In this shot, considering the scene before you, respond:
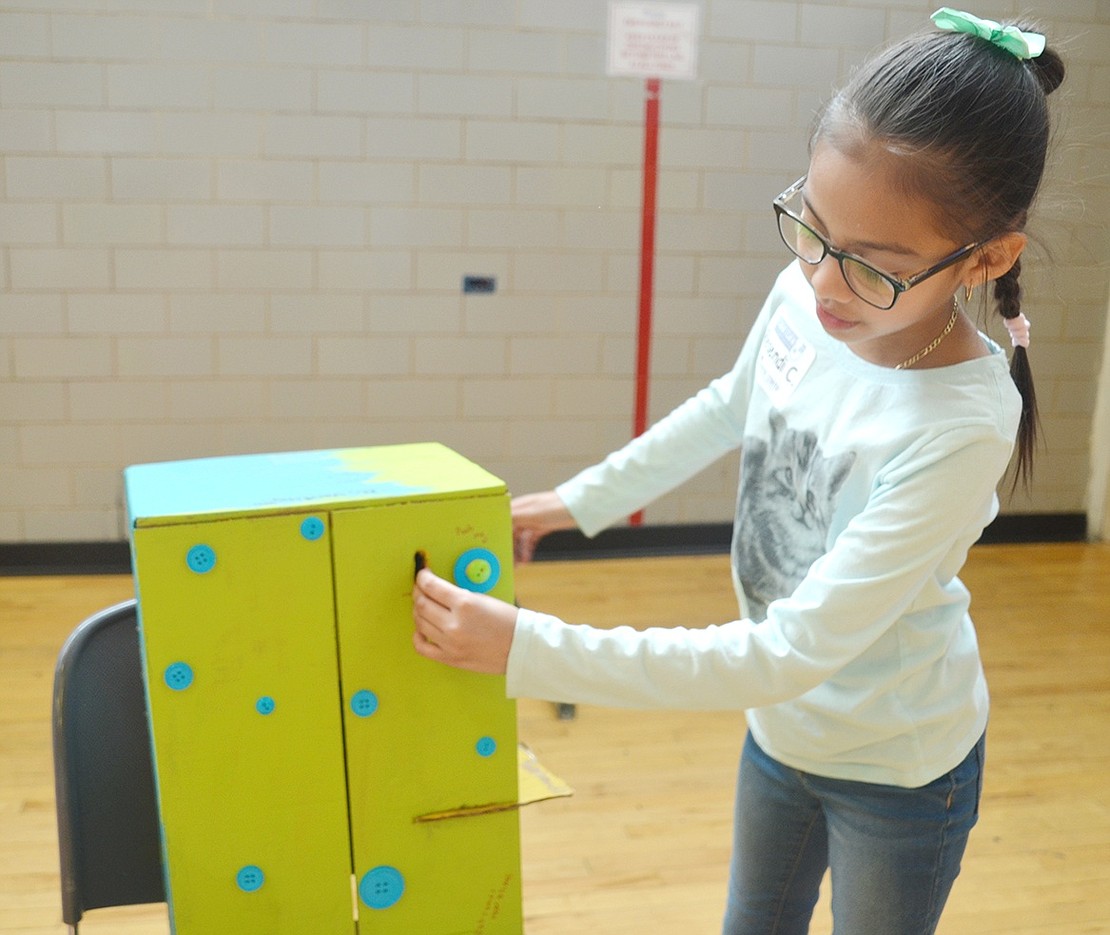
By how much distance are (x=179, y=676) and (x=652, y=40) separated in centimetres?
321

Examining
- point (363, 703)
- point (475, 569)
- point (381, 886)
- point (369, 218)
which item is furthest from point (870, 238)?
point (369, 218)

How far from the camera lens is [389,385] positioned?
3773 millimetres

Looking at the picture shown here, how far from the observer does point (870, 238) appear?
0.96m

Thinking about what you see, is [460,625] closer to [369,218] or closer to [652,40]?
[369,218]

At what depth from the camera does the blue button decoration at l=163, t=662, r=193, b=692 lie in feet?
2.94

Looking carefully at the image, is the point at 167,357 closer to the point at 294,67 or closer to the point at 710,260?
the point at 294,67

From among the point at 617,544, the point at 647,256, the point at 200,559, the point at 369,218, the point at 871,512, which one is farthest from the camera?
the point at 617,544

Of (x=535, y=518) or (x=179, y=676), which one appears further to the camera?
(x=535, y=518)

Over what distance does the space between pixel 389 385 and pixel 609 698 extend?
2.89 metres

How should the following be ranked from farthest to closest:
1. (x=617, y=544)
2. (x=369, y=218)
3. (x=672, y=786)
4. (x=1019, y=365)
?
(x=617, y=544), (x=369, y=218), (x=672, y=786), (x=1019, y=365)

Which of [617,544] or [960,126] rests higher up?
[960,126]

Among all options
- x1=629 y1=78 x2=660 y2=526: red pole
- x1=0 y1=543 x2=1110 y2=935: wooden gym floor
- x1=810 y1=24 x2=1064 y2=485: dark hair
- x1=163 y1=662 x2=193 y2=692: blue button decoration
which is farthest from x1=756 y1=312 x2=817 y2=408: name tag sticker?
x1=629 y1=78 x2=660 y2=526: red pole

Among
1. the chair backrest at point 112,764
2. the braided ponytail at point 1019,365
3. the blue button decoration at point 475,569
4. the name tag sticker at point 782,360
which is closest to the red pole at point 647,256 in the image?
the name tag sticker at point 782,360

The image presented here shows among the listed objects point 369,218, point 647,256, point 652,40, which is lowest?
point 647,256
